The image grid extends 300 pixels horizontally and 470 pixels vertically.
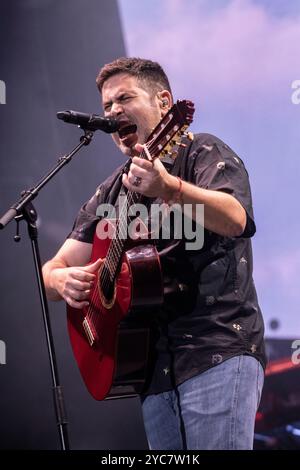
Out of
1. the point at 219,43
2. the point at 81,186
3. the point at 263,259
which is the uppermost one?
the point at 219,43

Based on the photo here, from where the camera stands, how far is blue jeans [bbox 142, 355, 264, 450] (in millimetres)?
1771

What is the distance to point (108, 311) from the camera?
2070mm

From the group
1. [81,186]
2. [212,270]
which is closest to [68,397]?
[81,186]

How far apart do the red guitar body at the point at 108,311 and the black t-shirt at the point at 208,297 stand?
0.22ft

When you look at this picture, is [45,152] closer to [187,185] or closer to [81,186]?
[81,186]

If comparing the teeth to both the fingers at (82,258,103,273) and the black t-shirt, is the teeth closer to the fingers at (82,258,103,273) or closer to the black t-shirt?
the black t-shirt

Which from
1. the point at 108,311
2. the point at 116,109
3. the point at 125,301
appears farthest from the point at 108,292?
the point at 116,109

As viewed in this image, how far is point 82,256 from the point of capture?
98.9 inches

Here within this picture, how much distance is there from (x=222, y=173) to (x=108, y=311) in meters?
0.59

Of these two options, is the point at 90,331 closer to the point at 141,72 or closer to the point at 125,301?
the point at 125,301

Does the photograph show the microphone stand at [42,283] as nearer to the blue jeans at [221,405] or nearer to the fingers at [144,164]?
the blue jeans at [221,405]

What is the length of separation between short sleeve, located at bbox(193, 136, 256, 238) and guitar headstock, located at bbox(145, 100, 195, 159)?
0.56ft

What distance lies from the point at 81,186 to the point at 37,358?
1.12m
